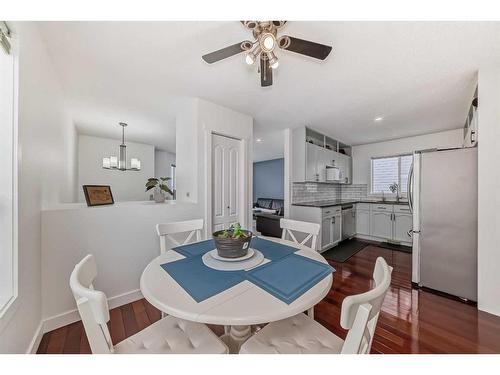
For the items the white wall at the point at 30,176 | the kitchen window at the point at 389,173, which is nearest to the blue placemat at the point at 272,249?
the white wall at the point at 30,176

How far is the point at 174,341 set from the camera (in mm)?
950

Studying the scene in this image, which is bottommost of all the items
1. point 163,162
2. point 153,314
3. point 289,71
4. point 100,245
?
point 153,314

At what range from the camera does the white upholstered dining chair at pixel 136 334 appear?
0.67m

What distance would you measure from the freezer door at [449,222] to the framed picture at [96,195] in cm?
357

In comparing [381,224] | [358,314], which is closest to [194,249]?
[358,314]

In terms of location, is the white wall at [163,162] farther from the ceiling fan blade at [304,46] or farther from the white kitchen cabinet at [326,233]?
the ceiling fan blade at [304,46]

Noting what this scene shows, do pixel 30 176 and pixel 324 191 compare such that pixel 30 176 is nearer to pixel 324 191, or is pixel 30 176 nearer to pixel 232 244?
pixel 232 244

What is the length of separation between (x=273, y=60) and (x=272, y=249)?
131cm

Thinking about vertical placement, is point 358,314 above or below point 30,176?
below

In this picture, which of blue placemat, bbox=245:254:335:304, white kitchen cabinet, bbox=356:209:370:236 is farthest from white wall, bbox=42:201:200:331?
white kitchen cabinet, bbox=356:209:370:236

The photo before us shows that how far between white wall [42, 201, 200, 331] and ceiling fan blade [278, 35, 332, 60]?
1.87m

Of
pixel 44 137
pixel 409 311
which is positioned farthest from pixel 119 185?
pixel 409 311

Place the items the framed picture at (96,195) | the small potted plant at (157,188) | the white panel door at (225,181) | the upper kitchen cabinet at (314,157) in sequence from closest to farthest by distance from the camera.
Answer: the framed picture at (96,195) < the small potted plant at (157,188) < the white panel door at (225,181) < the upper kitchen cabinet at (314,157)
